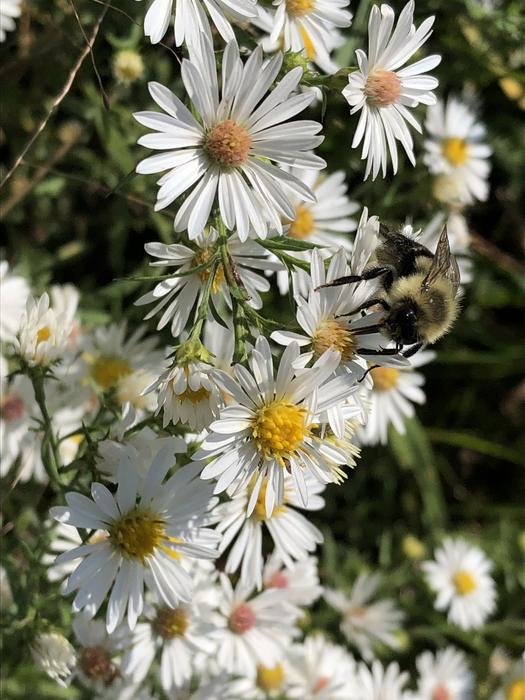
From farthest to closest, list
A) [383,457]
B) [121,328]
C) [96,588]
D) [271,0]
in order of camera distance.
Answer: [383,457]
[121,328]
[271,0]
[96,588]

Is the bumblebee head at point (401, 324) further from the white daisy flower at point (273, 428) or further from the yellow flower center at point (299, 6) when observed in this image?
the yellow flower center at point (299, 6)

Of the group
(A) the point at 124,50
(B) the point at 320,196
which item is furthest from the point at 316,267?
(A) the point at 124,50

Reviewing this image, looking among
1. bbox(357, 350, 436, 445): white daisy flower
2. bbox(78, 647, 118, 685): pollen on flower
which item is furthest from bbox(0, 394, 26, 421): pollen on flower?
bbox(357, 350, 436, 445): white daisy flower

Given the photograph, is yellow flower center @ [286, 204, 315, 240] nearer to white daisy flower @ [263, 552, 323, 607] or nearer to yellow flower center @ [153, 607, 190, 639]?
white daisy flower @ [263, 552, 323, 607]

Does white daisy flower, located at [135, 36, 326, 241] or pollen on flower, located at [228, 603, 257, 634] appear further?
pollen on flower, located at [228, 603, 257, 634]

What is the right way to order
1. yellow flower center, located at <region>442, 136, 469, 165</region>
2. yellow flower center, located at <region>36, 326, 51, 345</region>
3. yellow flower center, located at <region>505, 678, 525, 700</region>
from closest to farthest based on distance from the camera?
1. yellow flower center, located at <region>36, 326, 51, 345</region>
2. yellow flower center, located at <region>442, 136, 469, 165</region>
3. yellow flower center, located at <region>505, 678, 525, 700</region>

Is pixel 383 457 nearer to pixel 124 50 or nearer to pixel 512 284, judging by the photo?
pixel 512 284
